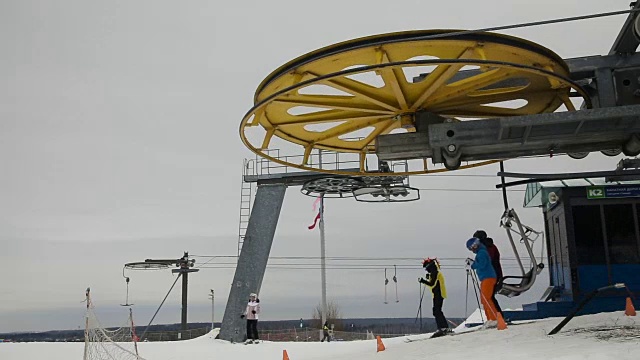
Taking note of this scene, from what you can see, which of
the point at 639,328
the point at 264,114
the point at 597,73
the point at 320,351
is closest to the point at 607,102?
the point at 597,73

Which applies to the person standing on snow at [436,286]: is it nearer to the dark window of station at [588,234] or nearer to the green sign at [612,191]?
the dark window of station at [588,234]

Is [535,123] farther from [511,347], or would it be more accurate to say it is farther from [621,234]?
[621,234]

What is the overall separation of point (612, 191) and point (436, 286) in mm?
4426

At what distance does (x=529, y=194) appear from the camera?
1529cm

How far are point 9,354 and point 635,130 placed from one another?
13379 mm

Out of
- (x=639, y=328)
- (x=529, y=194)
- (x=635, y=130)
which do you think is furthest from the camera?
(x=529, y=194)

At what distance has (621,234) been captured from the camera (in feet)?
40.7

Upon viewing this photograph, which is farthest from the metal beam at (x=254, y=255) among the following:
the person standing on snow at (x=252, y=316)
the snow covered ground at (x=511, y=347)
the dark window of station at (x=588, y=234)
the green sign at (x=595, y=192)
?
the green sign at (x=595, y=192)

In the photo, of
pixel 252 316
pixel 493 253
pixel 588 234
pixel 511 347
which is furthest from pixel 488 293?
pixel 252 316

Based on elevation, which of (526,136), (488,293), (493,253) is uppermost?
(526,136)

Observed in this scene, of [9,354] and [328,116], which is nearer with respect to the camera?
[328,116]

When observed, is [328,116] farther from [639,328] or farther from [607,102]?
[639,328]

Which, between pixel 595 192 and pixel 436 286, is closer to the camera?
pixel 436 286

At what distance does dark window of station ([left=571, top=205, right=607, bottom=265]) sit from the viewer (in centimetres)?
1247
